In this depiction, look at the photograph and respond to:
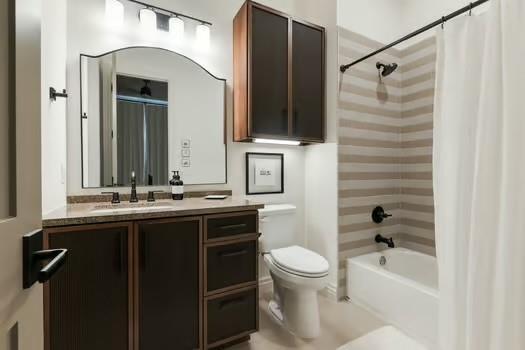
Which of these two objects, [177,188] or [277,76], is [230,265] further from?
[277,76]

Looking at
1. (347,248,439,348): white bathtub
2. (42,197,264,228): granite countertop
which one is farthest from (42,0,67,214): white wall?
(347,248,439,348): white bathtub

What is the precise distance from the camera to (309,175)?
2.53 m

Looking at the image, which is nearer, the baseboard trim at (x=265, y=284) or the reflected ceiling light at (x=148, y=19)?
the reflected ceiling light at (x=148, y=19)

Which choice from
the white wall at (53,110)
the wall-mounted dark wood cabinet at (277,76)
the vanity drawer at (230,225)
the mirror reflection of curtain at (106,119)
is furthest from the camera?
the wall-mounted dark wood cabinet at (277,76)

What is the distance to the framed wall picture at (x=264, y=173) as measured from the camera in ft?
7.50

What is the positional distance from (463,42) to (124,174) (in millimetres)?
2116

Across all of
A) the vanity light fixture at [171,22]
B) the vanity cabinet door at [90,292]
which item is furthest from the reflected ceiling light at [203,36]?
the vanity cabinet door at [90,292]

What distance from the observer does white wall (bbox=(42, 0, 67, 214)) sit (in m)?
1.22

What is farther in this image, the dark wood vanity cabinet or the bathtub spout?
the bathtub spout

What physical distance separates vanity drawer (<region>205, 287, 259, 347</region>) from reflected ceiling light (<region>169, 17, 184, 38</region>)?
6.32ft

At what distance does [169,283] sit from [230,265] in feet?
1.16

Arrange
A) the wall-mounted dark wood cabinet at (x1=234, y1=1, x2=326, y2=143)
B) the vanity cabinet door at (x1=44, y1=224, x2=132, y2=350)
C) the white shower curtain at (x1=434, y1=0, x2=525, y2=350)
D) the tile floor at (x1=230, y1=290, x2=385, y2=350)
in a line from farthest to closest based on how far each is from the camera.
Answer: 1. the wall-mounted dark wood cabinet at (x1=234, y1=1, x2=326, y2=143)
2. the tile floor at (x1=230, y1=290, x2=385, y2=350)
3. the vanity cabinet door at (x1=44, y1=224, x2=132, y2=350)
4. the white shower curtain at (x1=434, y1=0, x2=525, y2=350)

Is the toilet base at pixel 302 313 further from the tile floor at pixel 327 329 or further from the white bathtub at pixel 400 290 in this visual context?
the white bathtub at pixel 400 290

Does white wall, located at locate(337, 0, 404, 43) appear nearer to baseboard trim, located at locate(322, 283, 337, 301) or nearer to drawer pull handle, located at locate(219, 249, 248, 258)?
drawer pull handle, located at locate(219, 249, 248, 258)
